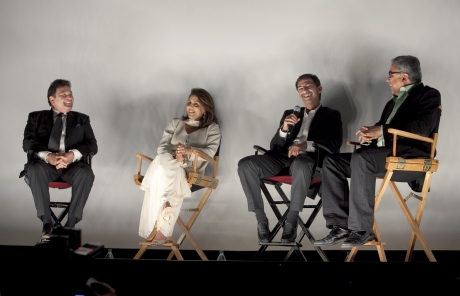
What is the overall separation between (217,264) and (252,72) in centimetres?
262

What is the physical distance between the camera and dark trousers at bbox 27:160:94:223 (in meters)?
4.94

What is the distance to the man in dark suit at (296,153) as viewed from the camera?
4664 millimetres

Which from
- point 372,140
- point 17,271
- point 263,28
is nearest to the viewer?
point 17,271

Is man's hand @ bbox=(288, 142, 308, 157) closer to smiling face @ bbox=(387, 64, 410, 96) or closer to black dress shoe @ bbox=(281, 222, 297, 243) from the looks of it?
black dress shoe @ bbox=(281, 222, 297, 243)

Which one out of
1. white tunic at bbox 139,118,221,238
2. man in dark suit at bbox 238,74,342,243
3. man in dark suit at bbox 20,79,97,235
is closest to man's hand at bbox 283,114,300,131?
man in dark suit at bbox 238,74,342,243

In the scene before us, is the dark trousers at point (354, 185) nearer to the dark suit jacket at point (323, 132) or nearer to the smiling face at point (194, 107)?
the dark suit jacket at point (323, 132)

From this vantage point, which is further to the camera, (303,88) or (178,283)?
(303,88)

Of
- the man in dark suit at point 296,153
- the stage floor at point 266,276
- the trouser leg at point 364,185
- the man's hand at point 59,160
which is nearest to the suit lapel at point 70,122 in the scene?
the man's hand at point 59,160

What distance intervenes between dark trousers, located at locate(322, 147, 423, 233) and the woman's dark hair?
1.38m

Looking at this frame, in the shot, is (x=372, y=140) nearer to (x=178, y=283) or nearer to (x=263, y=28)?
(x=263, y=28)

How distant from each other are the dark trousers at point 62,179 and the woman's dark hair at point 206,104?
1.01 metres

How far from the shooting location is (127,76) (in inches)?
233

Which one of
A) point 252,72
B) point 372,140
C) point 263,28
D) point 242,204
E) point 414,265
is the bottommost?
point 242,204

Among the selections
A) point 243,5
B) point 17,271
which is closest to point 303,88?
point 243,5
